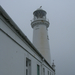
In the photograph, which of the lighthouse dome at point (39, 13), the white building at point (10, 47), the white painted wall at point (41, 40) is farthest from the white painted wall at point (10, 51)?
the lighthouse dome at point (39, 13)

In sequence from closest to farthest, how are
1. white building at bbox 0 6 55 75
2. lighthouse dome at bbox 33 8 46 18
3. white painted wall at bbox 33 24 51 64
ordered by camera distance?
white building at bbox 0 6 55 75, white painted wall at bbox 33 24 51 64, lighthouse dome at bbox 33 8 46 18

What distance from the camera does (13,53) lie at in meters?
5.17

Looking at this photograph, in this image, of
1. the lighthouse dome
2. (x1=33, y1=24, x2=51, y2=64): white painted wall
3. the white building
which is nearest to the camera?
the white building

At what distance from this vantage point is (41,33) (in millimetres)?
18297

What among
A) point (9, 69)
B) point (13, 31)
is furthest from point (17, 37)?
point (9, 69)

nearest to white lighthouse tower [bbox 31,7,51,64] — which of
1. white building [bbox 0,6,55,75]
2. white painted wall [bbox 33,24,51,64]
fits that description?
white painted wall [bbox 33,24,51,64]

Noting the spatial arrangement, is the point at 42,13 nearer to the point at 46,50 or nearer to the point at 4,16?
the point at 46,50

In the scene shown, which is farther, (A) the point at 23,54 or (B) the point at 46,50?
(B) the point at 46,50

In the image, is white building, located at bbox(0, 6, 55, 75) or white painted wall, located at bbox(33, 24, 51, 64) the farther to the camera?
white painted wall, located at bbox(33, 24, 51, 64)

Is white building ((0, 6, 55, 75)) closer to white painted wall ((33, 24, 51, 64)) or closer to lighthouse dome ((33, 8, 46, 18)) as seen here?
white painted wall ((33, 24, 51, 64))

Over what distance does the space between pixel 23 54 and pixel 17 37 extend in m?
1.07

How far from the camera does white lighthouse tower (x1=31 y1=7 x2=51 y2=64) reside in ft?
58.1

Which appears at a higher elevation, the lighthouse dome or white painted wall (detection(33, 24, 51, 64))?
the lighthouse dome

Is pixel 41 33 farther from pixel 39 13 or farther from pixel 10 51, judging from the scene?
pixel 10 51
